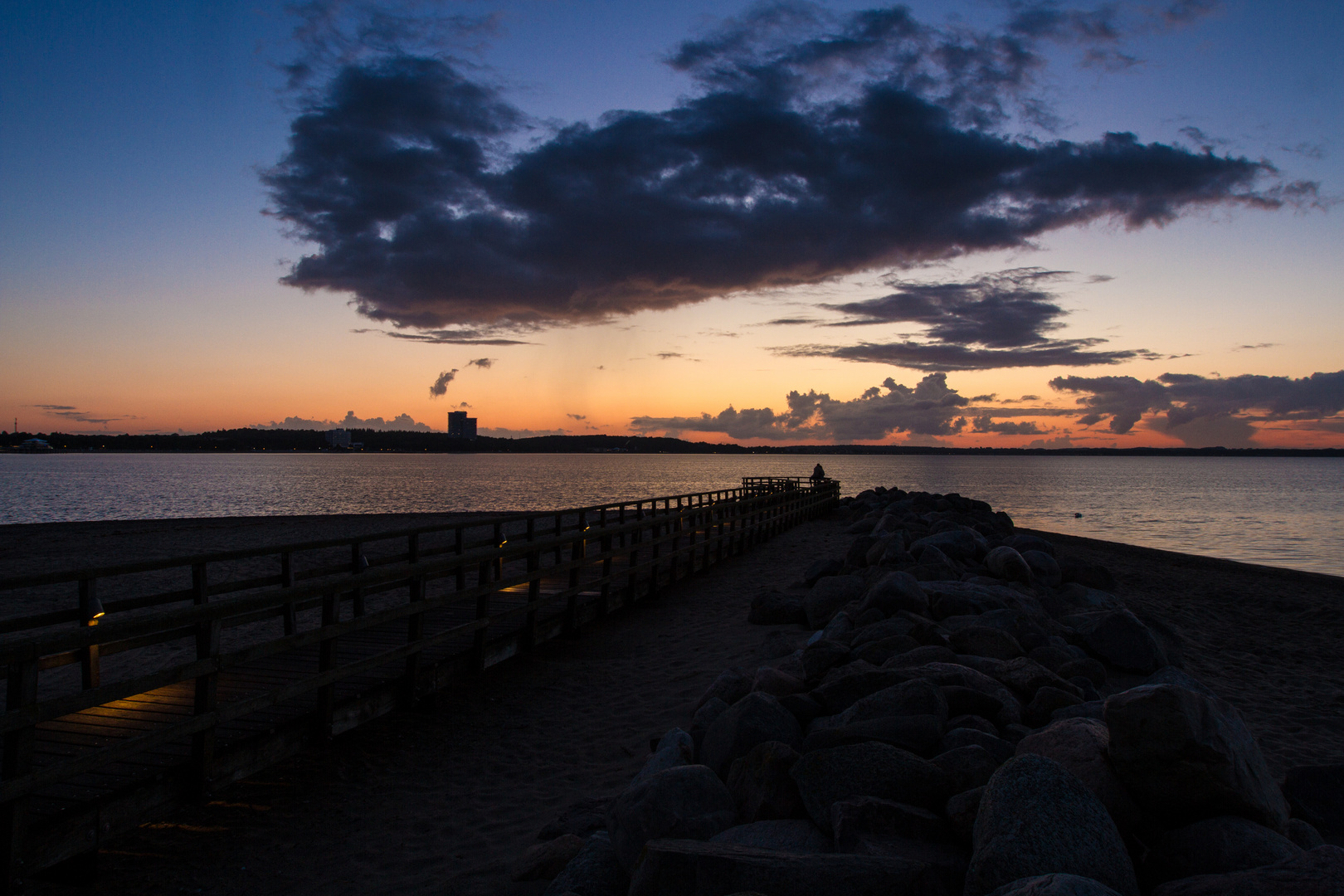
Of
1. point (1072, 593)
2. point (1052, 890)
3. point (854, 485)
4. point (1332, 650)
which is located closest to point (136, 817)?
point (1052, 890)

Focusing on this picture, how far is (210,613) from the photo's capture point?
4.82 metres

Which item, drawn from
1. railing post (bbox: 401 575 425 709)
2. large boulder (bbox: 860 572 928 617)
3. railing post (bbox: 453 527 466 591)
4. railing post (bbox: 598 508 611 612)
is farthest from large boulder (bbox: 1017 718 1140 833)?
railing post (bbox: 598 508 611 612)

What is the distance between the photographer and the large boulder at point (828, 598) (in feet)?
33.7

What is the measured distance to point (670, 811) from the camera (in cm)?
394

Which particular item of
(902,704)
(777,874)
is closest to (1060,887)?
(777,874)

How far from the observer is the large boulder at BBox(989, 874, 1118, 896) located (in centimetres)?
240

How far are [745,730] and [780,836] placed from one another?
1190 millimetres

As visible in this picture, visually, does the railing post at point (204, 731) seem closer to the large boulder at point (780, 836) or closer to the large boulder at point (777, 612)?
the large boulder at point (780, 836)

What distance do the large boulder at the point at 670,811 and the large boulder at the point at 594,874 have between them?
0.06 m

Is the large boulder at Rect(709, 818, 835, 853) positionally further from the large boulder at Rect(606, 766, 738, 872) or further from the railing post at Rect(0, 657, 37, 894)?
the railing post at Rect(0, 657, 37, 894)

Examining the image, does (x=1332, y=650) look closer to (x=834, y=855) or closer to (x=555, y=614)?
(x=555, y=614)

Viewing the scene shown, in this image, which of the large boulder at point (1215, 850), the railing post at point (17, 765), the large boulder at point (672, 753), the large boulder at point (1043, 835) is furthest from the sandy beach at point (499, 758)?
the large boulder at point (1215, 850)

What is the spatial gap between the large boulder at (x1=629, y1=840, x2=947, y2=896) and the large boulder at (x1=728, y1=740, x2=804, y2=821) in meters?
0.80

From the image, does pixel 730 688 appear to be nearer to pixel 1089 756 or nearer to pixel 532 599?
pixel 1089 756
